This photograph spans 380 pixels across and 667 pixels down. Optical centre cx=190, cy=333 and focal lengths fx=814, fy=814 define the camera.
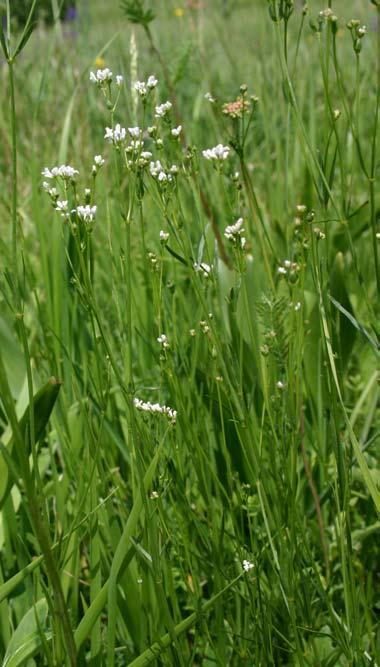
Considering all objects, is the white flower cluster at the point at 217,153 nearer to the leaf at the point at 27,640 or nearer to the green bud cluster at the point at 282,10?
the green bud cluster at the point at 282,10

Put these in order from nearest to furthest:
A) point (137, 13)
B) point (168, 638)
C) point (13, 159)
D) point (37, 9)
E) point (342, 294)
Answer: point (13, 159) < point (168, 638) < point (342, 294) < point (137, 13) < point (37, 9)

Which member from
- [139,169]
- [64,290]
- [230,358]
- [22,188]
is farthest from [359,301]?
[22,188]

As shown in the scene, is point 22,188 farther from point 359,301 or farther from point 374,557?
point 374,557

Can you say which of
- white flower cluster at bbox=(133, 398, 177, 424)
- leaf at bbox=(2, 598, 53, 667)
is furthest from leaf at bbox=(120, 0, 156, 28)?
leaf at bbox=(2, 598, 53, 667)

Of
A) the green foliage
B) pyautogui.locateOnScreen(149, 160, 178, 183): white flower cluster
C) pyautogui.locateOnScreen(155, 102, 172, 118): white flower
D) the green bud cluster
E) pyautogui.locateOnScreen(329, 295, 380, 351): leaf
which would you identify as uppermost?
the green foliage

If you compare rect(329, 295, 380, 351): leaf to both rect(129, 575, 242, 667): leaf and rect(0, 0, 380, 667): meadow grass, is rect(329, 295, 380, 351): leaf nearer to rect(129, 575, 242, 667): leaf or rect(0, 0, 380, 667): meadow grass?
rect(0, 0, 380, 667): meadow grass

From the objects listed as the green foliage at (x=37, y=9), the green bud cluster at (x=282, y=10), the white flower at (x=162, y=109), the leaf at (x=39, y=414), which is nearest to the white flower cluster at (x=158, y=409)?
the leaf at (x=39, y=414)

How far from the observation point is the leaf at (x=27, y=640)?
88 cm

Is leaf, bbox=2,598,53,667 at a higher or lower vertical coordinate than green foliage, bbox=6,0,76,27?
lower

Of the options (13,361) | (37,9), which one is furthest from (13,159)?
(37,9)

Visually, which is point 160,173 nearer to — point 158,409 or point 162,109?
point 162,109

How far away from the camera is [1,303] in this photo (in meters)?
1.93

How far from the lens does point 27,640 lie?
902mm

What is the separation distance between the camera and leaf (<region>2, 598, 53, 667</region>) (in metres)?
0.88
